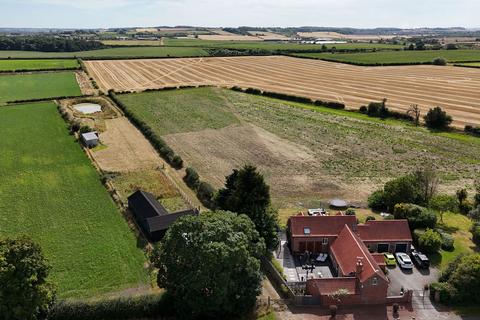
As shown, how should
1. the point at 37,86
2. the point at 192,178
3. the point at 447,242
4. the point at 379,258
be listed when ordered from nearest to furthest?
1. the point at 379,258
2. the point at 447,242
3. the point at 192,178
4. the point at 37,86

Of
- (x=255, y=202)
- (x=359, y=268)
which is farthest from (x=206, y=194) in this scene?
(x=359, y=268)

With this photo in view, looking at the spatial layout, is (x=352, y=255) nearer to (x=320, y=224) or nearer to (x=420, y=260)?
(x=320, y=224)

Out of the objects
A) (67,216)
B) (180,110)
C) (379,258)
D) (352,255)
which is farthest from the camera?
(180,110)

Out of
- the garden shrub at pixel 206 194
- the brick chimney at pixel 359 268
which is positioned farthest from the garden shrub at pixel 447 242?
the garden shrub at pixel 206 194

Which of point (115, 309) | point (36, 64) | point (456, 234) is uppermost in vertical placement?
point (36, 64)

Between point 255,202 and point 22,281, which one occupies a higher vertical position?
point 255,202

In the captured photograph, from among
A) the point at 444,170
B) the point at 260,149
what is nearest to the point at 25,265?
the point at 260,149

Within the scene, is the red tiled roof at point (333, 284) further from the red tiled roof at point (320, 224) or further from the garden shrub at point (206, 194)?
the garden shrub at point (206, 194)
